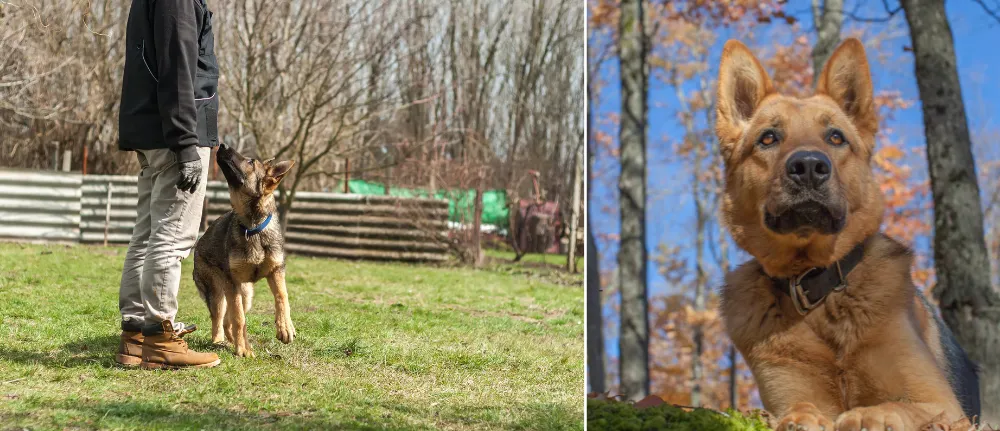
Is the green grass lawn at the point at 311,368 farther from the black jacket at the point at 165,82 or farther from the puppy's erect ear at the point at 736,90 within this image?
the puppy's erect ear at the point at 736,90

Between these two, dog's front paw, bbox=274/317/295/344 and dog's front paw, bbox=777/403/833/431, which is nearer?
dog's front paw, bbox=777/403/833/431

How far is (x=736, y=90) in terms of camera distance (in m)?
3.12

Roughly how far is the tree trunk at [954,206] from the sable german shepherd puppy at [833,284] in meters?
0.10

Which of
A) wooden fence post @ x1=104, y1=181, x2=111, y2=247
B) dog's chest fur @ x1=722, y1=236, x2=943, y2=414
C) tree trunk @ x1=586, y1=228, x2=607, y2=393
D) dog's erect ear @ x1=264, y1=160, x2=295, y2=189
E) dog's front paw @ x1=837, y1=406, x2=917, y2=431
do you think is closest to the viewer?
dog's front paw @ x1=837, y1=406, x2=917, y2=431

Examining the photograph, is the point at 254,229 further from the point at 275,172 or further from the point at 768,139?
the point at 768,139

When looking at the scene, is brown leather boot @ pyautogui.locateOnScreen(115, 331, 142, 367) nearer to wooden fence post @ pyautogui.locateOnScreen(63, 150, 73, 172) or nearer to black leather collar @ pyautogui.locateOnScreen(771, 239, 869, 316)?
black leather collar @ pyautogui.locateOnScreen(771, 239, 869, 316)

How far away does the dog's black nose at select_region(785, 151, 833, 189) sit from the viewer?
9.07 ft

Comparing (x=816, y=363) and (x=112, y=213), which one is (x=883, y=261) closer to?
(x=816, y=363)

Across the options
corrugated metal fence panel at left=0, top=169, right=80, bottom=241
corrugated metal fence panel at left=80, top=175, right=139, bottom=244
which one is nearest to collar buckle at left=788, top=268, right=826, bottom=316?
corrugated metal fence panel at left=80, top=175, right=139, bottom=244

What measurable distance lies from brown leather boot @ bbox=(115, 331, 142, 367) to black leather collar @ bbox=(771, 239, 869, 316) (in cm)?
390

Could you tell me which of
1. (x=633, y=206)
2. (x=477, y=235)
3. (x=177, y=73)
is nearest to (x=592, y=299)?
(x=633, y=206)

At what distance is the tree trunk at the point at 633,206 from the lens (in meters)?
3.42

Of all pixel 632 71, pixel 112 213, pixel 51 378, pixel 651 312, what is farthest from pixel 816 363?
pixel 112 213

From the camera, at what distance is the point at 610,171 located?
11.3 feet
